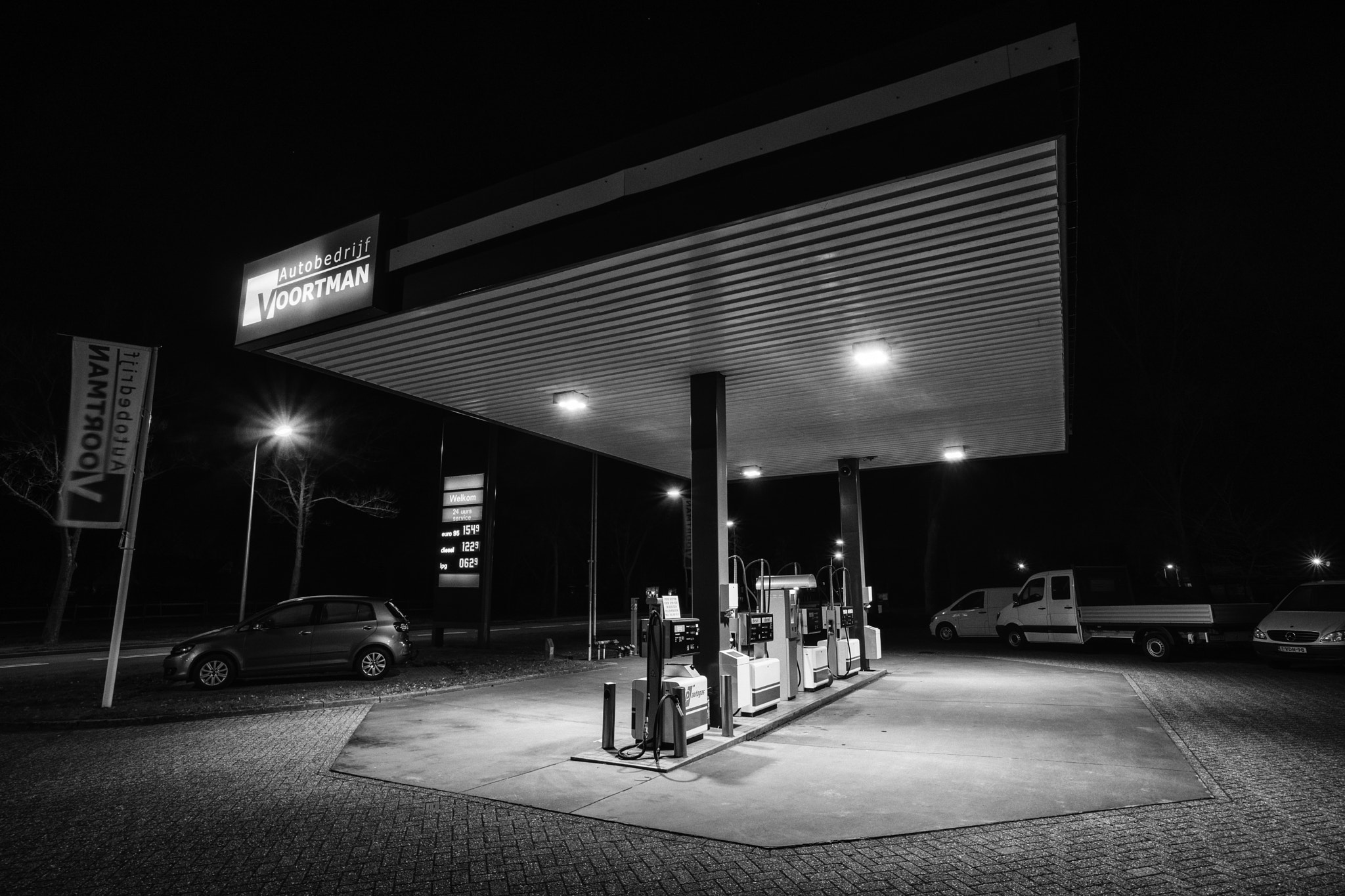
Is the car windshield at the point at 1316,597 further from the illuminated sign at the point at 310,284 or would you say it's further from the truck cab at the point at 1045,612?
the illuminated sign at the point at 310,284

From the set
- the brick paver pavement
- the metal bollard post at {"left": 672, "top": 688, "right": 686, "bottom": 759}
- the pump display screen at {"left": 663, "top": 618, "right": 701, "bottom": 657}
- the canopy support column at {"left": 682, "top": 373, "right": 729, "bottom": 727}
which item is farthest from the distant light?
the brick paver pavement

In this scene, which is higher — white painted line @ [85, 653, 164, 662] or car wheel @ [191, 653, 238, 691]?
car wheel @ [191, 653, 238, 691]

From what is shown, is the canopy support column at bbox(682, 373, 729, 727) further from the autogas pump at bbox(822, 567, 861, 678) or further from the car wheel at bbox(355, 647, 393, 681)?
the car wheel at bbox(355, 647, 393, 681)

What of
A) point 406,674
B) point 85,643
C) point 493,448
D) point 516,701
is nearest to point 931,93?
point 516,701

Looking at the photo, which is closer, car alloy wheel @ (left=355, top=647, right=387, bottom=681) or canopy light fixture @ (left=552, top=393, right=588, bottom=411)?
canopy light fixture @ (left=552, top=393, right=588, bottom=411)

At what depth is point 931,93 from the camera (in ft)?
18.4

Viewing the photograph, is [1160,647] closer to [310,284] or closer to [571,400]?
[571,400]

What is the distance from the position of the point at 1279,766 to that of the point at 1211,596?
17.1 metres

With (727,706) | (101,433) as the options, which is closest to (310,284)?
(101,433)

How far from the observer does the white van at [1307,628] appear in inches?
486

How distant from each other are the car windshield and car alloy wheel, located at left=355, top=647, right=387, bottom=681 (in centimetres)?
1671

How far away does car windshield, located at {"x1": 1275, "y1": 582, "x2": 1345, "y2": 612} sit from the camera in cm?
1338

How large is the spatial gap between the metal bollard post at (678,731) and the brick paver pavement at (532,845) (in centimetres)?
175

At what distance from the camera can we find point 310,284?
27.5 feet
